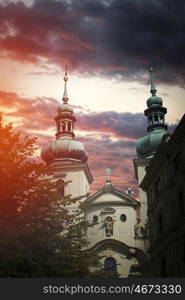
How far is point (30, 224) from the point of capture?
38.2ft

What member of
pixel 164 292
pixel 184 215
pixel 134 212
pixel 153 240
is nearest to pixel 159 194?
pixel 153 240

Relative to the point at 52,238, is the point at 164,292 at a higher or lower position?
lower

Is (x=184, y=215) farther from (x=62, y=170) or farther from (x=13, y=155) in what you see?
(x=62, y=170)

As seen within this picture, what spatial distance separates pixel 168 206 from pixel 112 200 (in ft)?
45.2

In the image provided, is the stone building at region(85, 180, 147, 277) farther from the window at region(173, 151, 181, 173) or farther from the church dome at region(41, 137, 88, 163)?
the window at region(173, 151, 181, 173)

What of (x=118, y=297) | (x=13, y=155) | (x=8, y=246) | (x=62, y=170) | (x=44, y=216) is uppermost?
(x=62, y=170)

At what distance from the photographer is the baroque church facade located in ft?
96.3

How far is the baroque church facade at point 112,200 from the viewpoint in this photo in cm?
2934

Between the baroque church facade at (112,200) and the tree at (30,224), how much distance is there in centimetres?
1360

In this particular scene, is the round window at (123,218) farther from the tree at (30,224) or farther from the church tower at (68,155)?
the tree at (30,224)

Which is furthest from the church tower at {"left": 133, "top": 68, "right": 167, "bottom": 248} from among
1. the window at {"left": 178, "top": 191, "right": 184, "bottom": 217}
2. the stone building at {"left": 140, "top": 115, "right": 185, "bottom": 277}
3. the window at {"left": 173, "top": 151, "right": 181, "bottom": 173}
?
the window at {"left": 178, "top": 191, "right": 184, "bottom": 217}

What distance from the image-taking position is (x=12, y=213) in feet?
38.1

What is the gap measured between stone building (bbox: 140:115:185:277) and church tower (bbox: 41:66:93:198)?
12717 mm

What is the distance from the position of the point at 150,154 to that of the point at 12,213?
23.5 meters
